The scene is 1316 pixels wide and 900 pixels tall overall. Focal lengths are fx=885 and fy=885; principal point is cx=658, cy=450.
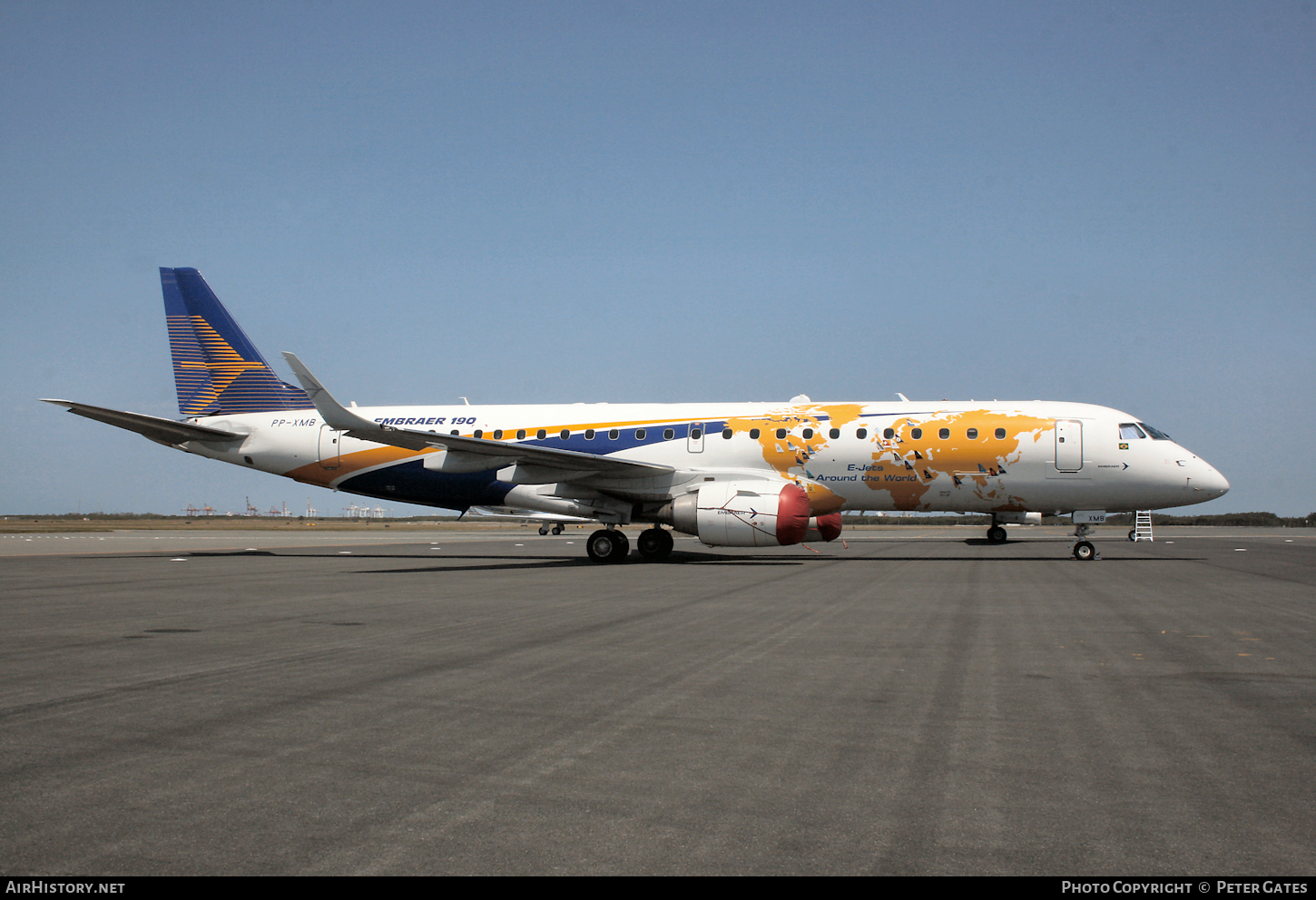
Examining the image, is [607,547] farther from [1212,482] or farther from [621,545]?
[1212,482]

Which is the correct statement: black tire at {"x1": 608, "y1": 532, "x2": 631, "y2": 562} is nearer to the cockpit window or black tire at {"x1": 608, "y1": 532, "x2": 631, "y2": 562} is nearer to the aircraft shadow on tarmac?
the aircraft shadow on tarmac

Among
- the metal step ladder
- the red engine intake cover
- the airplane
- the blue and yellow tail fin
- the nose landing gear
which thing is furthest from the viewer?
the metal step ladder

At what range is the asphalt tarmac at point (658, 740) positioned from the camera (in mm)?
3387

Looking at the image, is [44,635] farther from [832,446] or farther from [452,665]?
[832,446]

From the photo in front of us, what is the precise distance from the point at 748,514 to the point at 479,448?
629 centimetres

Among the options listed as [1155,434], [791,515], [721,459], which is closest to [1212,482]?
[1155,434]

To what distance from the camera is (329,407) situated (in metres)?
18.9

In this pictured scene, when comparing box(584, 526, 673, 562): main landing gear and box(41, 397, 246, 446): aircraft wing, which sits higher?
box(41, 397, 246, 446): aircraft wing

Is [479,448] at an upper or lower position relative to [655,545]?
upper

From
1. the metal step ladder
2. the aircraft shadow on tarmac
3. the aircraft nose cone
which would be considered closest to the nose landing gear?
the aircraft shadow on tarmac

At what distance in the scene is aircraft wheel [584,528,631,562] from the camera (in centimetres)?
2205

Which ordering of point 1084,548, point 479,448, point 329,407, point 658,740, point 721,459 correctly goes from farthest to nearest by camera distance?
point 721,459 → point 1084,548 → point 479,448 → point 329,407 → point 658,740

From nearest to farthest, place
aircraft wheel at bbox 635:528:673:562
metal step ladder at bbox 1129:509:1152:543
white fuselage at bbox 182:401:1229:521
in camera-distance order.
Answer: white fuselage at bbox 182:401:1229:521
aircraft wheel at bbox 635:528:673:562
metal step ladder at bbox 1129:509:1152:543

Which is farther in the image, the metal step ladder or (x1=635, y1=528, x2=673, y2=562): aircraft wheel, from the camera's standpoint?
the metal step ladder
